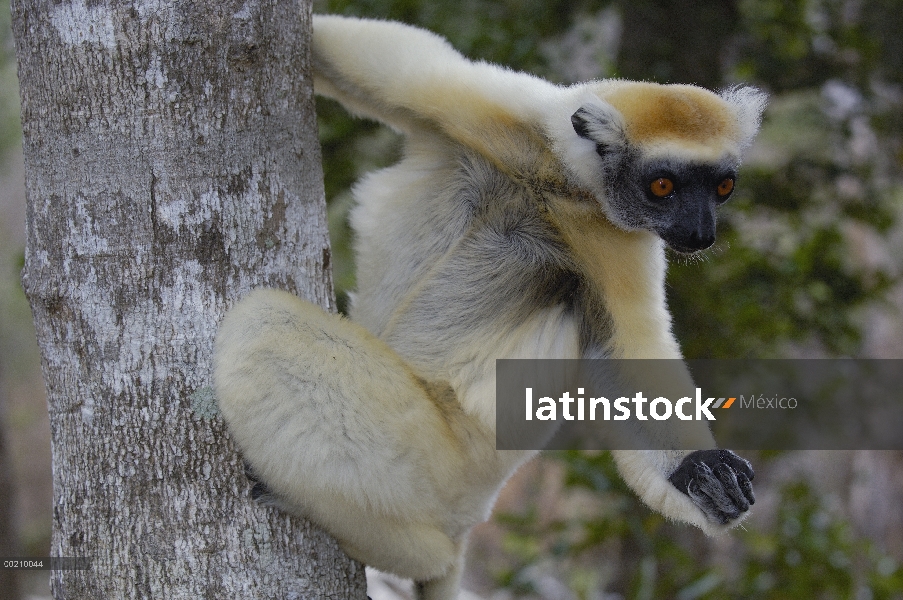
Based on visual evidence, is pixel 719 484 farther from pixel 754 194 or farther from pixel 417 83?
pixel 754 194

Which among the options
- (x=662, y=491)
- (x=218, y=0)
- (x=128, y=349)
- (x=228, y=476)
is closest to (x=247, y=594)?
(x=228, y=476)

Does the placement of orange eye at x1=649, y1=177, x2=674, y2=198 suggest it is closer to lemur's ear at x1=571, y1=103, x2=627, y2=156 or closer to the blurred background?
lemur's ear at x1=571, y1=103, x2=627, y2=156

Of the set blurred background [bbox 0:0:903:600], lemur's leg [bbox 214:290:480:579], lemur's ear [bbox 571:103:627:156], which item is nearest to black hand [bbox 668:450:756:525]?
lemur's leg [bbox 214:290:480:579]

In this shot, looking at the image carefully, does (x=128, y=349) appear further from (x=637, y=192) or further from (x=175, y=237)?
(x=637, y=192)

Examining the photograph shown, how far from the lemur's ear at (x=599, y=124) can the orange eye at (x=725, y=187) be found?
0.47 meters

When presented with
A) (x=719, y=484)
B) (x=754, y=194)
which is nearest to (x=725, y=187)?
(x=719, y=484)

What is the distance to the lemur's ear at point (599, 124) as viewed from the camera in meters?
3.21

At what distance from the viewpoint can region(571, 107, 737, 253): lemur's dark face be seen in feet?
10.5

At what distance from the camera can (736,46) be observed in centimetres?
642

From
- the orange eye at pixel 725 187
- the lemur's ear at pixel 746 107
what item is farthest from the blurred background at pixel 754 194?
the orange eye at pixel 725 187

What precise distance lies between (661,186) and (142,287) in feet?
6.86

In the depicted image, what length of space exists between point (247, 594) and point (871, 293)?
516 centimetres

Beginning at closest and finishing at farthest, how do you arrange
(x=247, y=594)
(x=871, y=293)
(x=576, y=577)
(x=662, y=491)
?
1. (x=247, y=594)
2. (x=662, y=491)
3. (x=871, y=293)
4. (x=576, y=577)

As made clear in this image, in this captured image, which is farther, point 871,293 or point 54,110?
point 871,293
